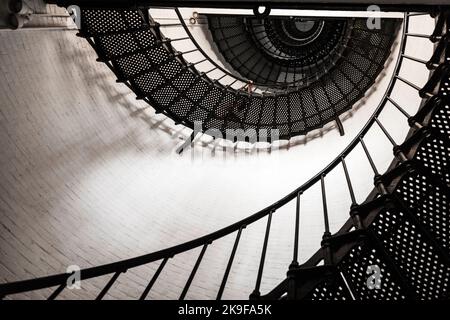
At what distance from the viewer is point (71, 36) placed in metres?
4.36

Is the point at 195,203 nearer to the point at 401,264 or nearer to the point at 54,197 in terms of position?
the point at 54,197

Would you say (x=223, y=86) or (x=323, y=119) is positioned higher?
(x=323, y=119)

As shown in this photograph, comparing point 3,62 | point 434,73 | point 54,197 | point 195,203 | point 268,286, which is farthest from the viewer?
point 195,203

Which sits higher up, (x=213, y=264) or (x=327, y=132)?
(x=327, y=132)

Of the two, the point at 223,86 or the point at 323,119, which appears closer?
the point at 223,86

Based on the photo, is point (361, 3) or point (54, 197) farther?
point (54, 197)

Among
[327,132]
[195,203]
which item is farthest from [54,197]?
[327,132]

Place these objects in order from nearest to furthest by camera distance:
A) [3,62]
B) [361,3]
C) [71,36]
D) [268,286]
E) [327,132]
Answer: [361,3] < [3,62] < [268,286] < [71,36] < [327,132]

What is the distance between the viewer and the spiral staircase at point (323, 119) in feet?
7.54

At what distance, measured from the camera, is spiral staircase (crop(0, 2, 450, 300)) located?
7.54ft

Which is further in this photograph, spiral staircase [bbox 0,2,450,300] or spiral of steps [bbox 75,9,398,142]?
spiral of steps [bbox 75,9,398,142]

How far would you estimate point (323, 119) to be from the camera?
229 inches

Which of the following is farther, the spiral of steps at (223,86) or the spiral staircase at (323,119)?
the spiral of steps at (223,86)
